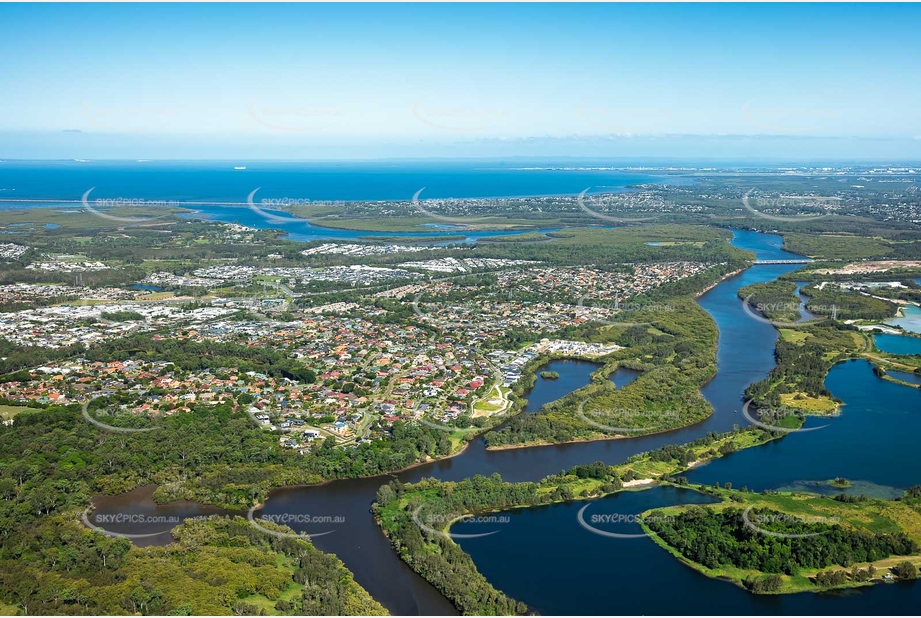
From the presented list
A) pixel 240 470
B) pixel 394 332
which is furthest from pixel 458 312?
pixel 240 470

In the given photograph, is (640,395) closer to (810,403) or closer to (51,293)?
(810,403)

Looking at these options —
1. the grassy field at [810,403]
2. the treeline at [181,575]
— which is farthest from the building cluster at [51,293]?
the grassy field at [810,403]

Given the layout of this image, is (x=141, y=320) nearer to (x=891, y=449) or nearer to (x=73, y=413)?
(x=73, y=413)

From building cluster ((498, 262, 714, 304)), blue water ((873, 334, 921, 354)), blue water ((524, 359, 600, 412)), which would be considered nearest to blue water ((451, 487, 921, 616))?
blue water ((524, 359, 600, 412))

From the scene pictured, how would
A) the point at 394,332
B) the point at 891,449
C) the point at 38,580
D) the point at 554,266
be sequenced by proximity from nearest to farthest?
the point at 38,580 < the point at 891,449 < the point at 394,332 < the point at 554,266

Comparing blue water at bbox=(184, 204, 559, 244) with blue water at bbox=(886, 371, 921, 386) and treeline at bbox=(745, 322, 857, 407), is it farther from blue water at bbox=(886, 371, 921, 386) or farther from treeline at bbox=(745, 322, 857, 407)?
blue water at bbox=(886, 371, 921, 386)

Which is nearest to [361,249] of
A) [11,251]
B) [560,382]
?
[11,251]

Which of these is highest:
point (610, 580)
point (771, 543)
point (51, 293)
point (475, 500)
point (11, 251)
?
point (11, 251)
